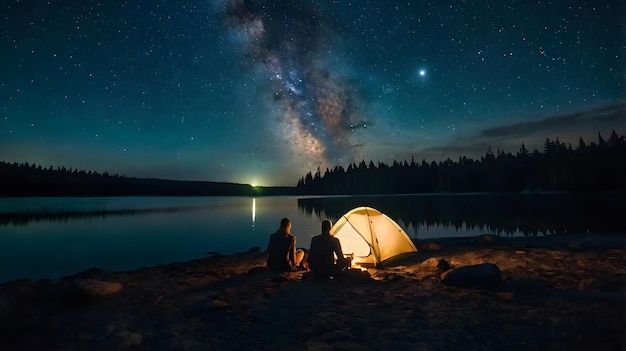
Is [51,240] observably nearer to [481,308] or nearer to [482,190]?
[481,308]

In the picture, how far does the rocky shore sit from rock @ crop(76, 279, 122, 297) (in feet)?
0.11

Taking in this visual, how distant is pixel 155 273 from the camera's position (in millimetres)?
12516

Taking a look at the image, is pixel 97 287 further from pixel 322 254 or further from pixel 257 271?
pixel 322 254

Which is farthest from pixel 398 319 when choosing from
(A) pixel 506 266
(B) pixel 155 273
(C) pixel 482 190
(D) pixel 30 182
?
(D) pixel 30 182

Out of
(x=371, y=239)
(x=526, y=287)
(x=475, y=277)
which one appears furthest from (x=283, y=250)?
(x=526, y=287)

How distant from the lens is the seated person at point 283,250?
11336 millimetres

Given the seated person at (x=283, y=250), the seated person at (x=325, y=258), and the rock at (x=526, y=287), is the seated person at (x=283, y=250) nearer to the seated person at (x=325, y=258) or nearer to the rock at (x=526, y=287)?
the seated person at (x=325, y=258)

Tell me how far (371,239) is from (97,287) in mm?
8395

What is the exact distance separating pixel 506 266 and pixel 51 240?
107 ft

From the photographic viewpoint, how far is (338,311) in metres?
7.20

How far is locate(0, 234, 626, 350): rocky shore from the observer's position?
5.56 m

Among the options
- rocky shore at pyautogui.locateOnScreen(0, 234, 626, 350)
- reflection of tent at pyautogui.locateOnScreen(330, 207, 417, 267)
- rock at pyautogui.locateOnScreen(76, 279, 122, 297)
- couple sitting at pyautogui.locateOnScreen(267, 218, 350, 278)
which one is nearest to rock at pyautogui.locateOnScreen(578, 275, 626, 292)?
rocky shore at pyautogui.locateOnScreen(0, 234, 626, 350)

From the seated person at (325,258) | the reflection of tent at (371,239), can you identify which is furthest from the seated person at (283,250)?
the reflection of tent at (371,239)

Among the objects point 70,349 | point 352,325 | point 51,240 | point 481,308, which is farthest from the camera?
point 51,240
